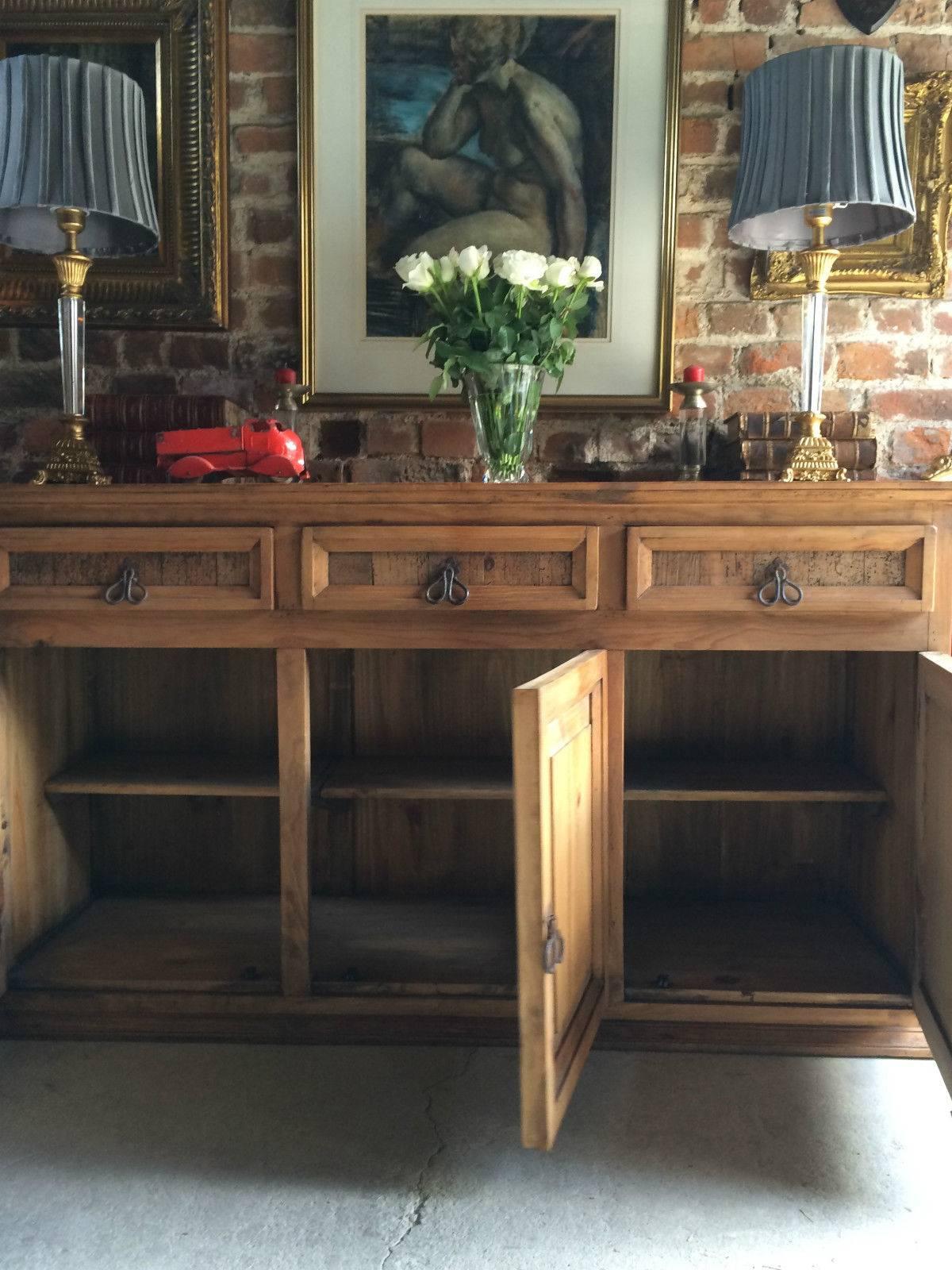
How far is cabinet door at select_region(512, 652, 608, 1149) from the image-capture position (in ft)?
4.30

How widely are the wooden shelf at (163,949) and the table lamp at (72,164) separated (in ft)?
3.04

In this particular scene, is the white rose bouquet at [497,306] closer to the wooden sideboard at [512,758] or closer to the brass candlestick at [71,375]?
the wooden sideboard at [512,758]

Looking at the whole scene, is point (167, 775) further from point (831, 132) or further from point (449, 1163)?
point (831, 132)

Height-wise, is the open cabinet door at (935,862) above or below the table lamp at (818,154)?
below

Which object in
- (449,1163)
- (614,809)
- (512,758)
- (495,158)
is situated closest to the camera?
(449,1163)

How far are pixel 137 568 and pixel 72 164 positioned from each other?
0.78m

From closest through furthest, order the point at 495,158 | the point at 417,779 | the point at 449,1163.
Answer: the point at 449,1163
the point at 417,779
the point at 495,158

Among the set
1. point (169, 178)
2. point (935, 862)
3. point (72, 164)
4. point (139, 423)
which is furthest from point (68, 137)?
point (935, 862)

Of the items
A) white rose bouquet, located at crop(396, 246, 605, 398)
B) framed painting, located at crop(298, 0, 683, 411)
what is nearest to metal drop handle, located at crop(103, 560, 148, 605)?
white rose bouquet, located at crop(396, 246, 605, 398)

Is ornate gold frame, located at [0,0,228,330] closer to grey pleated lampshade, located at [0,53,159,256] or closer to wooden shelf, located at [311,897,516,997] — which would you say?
grey pleated lampshade, located at [0,53,159,256]

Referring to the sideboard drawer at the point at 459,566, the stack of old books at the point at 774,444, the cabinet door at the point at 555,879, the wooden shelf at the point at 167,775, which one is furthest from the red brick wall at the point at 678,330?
the cabinet door at the point at 555,879

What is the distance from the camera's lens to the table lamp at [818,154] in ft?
6.09

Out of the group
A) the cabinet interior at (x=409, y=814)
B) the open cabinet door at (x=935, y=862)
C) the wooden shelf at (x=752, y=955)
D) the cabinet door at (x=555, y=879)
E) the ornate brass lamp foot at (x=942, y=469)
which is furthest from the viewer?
the ornate brass lamp foot at (x=942, y=469)

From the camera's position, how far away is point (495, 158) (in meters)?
2.26
